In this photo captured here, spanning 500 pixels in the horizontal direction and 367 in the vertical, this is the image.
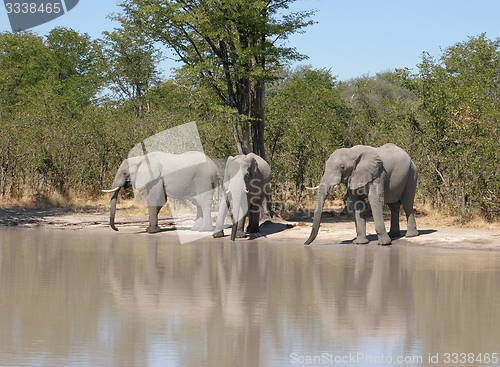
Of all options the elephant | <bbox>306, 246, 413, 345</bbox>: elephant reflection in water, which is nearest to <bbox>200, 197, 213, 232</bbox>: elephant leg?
the elephant

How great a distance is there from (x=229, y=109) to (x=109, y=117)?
1212cm

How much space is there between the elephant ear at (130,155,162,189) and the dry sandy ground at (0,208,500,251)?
1333 millimetres

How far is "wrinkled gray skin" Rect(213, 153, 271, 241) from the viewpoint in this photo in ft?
50.1

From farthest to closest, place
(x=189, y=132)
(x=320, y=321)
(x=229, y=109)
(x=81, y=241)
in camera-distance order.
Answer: (x=189, y=132) < (x=229, y=109) < (x=81, y=241) < (x=320, y=321)

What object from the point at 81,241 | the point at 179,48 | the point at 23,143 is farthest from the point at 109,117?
the point at 81,241

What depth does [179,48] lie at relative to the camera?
20.0 meters

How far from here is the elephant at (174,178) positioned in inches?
682

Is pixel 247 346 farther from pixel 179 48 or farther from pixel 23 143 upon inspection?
pixel 23 143

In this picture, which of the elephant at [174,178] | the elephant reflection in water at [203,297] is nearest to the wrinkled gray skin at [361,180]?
the elephant reflection in water at [203,297]

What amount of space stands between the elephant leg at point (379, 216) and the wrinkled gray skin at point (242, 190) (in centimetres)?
304

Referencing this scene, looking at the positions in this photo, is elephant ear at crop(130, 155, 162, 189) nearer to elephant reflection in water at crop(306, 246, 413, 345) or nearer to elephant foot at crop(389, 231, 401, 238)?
elephant foot at crop(389, 231, 401, 238)

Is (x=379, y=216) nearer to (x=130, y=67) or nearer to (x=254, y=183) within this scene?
(x=254, y=183)

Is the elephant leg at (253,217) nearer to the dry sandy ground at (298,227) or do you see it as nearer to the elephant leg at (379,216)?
the dry sandy ground at (298,227)

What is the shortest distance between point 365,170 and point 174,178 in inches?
220
